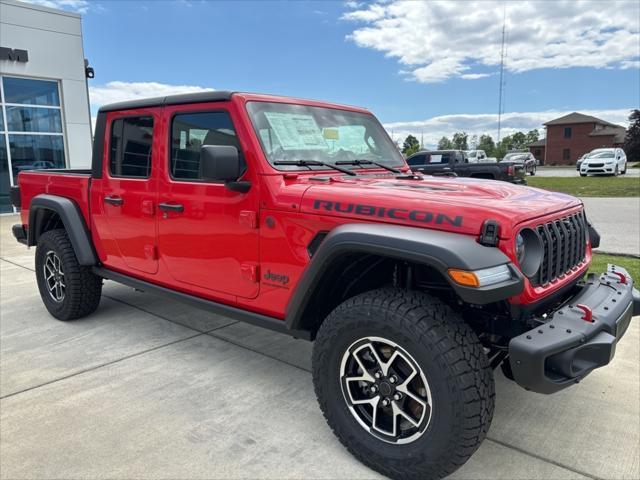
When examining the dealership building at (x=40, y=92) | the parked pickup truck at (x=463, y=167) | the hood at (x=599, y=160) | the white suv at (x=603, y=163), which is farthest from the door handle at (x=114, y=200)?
the hood at (x=599, y=160)

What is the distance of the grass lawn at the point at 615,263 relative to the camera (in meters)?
5.61

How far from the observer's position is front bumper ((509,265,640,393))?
1993 millimetres

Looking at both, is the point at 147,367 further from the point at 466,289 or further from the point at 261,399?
the point at 466,289

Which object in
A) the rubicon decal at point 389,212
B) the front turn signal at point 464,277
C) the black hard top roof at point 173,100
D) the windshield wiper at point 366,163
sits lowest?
the front turn signal at point 464,277

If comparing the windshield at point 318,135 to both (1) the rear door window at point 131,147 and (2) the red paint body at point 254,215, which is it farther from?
(1) the rear door window at point 131,147

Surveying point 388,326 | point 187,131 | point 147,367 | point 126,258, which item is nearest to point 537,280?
point 388,326

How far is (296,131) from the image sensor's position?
318 cm

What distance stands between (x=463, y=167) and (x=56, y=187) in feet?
44.2

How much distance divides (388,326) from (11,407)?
7.74ft

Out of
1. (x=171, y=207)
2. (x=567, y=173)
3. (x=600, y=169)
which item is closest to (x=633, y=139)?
(x=567, y=173)

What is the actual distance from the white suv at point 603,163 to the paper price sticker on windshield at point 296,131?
29.2 meters

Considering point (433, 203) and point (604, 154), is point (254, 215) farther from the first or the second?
point (604, 154)

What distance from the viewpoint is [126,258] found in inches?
153

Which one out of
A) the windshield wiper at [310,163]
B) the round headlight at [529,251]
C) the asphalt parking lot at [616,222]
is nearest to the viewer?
the round headlight at [529,251]
